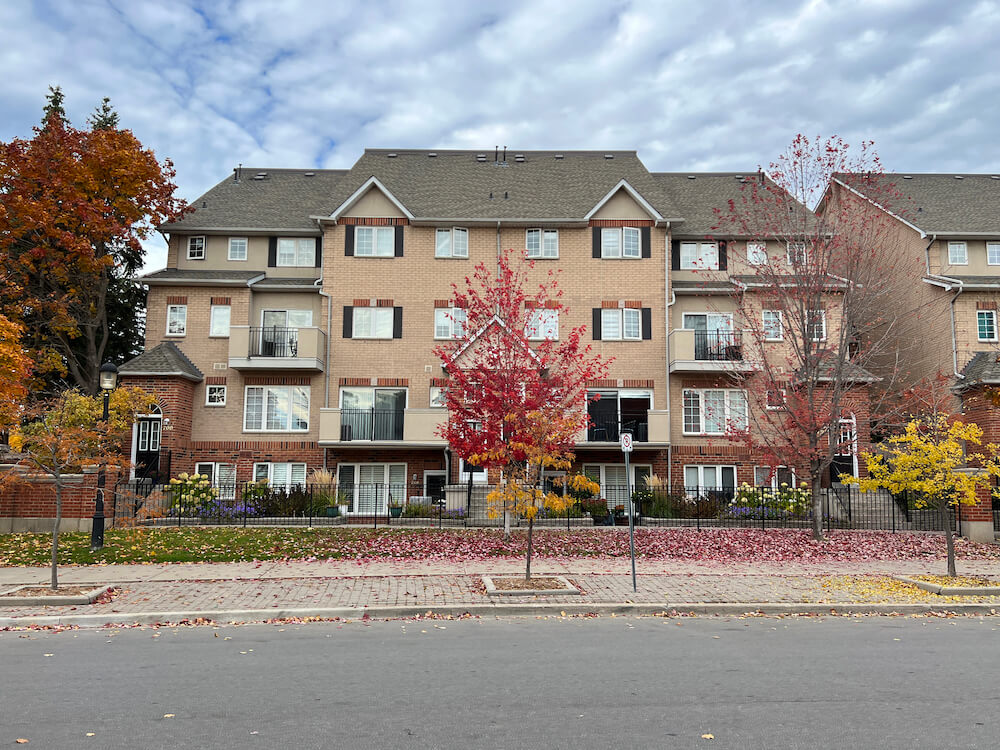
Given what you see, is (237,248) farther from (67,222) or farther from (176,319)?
(67,222)

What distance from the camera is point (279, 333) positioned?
27578 mm

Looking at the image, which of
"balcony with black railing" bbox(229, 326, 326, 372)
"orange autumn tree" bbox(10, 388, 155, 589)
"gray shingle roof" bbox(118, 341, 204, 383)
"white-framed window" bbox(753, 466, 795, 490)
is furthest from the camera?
"balcony with black railing" bbox(229, 326, 326, 372)

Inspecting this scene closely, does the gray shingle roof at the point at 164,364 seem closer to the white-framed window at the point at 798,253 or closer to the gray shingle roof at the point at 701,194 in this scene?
the gray shingle roof at the point at 701,194

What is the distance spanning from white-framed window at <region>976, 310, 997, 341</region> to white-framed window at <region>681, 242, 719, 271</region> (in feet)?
30.9

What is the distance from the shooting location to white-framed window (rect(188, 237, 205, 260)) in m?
29.2

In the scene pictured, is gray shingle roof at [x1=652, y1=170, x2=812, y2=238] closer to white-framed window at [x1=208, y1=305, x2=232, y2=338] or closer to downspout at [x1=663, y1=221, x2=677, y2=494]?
downspout at [x1=663, y1=221, x2=677, y2=494]

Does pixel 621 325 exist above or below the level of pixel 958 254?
below

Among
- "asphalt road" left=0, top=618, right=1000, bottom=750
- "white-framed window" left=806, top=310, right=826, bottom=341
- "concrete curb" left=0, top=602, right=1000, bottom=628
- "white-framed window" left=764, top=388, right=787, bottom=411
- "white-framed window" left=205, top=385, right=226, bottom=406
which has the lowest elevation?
"concrete curb" left=0, top=602, right=1000, bottom=628

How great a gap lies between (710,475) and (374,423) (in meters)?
11.9

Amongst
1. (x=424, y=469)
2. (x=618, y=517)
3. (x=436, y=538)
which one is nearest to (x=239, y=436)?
(x=424, y=469)

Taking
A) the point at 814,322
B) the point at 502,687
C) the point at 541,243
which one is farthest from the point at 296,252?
the point at 502,687

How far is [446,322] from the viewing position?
92.4 feet

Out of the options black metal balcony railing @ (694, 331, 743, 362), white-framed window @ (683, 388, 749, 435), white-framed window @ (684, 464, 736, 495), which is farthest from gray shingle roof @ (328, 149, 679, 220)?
white-framed window @ (684, 464, 736, 495)

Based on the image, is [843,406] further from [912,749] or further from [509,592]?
[912,749]
